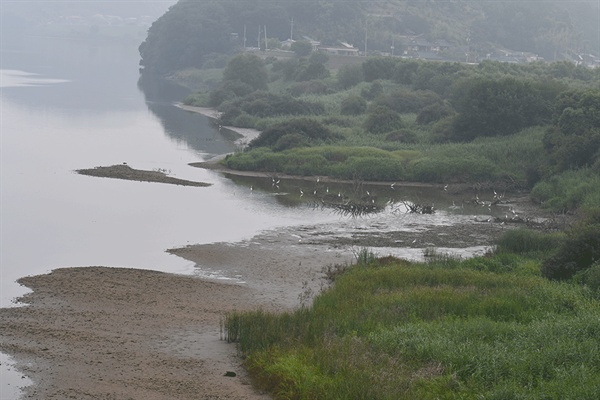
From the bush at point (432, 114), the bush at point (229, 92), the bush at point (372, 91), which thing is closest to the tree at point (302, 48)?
the bush at point (229, 92)

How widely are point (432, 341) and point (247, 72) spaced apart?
85.9 m

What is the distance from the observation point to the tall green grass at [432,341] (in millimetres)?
17219

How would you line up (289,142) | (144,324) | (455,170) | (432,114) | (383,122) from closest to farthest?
(144,324)
(455,170)
(289,142)
(383,122)
(432,114)

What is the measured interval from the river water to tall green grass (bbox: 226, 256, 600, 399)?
5497 mm

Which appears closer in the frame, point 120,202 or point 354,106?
point 120,202

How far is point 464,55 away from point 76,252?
116 m

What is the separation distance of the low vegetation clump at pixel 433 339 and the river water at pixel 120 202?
566 cm

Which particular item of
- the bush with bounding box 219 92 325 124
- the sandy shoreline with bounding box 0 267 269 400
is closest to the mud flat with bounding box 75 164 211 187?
the sandy shoreline with bounding box 0 267 269 400

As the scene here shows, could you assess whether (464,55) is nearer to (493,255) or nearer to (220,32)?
(220,32)

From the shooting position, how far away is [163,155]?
60.8 metres

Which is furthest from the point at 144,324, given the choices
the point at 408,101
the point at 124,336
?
the point at 408,101

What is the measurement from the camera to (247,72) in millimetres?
103312

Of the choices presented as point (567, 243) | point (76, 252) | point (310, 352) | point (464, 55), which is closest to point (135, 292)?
point (76, 252)

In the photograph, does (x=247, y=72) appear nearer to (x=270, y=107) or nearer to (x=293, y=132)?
(x=270, y=107)
